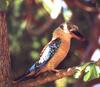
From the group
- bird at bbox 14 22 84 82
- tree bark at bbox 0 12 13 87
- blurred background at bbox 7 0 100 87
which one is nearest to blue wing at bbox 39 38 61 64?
bird at bbox 14 22 84 82

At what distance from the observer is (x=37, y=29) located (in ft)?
19.7

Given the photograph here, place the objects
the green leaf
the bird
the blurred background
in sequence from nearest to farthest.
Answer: the green leaf
the bird
the blurred background

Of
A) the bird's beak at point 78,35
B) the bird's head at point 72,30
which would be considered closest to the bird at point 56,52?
the bird's head at point 72,30

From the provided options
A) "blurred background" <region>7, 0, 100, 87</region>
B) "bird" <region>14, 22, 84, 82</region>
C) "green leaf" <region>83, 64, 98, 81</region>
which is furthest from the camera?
"blurred background" <region>7, 0, 100, 87</region>

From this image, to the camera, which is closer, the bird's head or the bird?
the bird's head

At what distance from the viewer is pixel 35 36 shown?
6.10m

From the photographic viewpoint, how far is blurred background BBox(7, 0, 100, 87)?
532cm

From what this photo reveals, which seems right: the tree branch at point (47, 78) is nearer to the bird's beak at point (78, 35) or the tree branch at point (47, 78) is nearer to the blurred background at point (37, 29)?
the bird's beak at point (78, 35)

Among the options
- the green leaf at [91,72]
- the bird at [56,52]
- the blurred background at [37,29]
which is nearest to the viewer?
the green leaf at [91,72]

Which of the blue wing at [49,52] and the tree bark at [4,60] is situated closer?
the tree bark at [4,60]

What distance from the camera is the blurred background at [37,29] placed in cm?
532

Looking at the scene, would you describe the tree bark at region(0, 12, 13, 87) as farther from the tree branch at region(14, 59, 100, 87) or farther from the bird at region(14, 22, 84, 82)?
the bird at region(14, 22, 84, 82)

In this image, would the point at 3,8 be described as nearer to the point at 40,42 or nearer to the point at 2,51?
the point at 2,51

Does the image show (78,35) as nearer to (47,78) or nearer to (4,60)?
(47,78)
